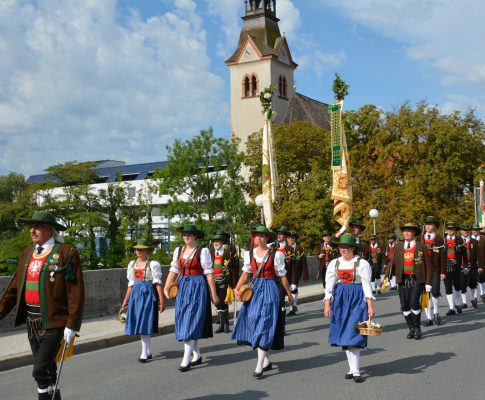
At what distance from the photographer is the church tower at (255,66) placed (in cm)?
7512

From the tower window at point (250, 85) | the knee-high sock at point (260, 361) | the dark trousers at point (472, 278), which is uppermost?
the tower window at point (250, 85)

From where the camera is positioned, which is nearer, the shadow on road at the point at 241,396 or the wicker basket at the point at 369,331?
the shadow on road at the point at 241,396

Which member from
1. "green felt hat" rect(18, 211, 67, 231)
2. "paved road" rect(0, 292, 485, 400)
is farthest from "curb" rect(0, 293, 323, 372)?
"green felt hat" rect(18, 211, 67, 231)

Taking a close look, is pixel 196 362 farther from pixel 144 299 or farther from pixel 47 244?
pixel 47 244

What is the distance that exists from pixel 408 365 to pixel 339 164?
1307 cm

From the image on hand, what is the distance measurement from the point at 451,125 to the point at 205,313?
37991 millimetres

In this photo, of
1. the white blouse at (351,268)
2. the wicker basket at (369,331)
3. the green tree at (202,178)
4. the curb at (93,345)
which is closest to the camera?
the wicker basket at (369,331)

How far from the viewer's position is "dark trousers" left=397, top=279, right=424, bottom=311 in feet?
37.6

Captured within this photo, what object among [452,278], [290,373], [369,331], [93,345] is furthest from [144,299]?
[452,278]

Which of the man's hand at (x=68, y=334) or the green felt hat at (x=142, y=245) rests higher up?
the green felt hat at (x=142, y=245)

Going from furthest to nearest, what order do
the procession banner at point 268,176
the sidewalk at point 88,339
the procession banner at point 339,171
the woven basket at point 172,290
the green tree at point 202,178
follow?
the green tree at point 202,178
the procession banner at point 339,171
the procession banner at point 268,176
the sidewalk at point 88,339
the woven basket at point 172,290

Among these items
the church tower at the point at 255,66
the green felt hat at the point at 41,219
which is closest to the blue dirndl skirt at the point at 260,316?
the green felt hat at the point at 41,219

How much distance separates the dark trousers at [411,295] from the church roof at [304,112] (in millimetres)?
63340

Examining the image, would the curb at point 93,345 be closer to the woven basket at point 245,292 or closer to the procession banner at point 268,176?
the woven basket at point 245,292
